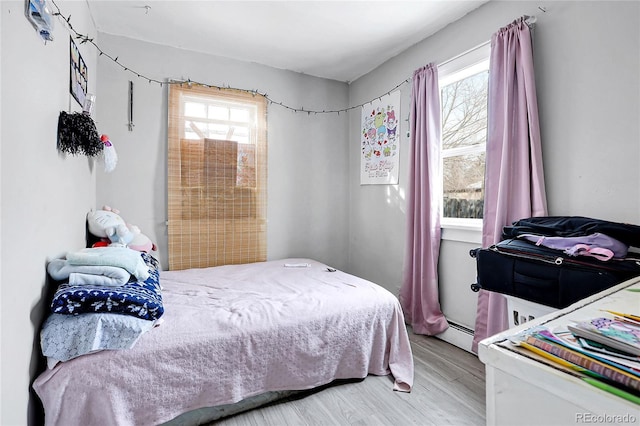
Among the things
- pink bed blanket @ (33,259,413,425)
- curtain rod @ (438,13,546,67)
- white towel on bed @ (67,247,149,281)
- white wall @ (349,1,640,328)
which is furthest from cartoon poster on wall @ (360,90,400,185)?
white towel on bed @ (67,247,149,281)

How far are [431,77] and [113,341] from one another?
2.75 metres

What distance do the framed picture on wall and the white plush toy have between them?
2.50 ft

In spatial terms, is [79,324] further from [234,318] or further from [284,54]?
[284,54]

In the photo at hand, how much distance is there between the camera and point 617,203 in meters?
1.65

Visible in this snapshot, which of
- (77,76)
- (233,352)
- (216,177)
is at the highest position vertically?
(77,76)

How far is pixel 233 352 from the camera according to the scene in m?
1.63

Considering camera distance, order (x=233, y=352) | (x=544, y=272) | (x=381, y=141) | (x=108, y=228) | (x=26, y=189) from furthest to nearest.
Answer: (x=381, y=141), (x=108, y=228), (x=233, y=352), (x=544, y=272), (x=26, y=189)

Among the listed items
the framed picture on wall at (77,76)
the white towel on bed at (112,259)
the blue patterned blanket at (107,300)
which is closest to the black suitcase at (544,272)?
the blue patterned blanket at (107,300)

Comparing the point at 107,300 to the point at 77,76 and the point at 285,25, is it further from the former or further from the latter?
the point at 285,25

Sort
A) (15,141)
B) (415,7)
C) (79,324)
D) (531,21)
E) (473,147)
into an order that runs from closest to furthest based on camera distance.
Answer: (15,141), (79,324), (531,21), (415,7), (473,147)

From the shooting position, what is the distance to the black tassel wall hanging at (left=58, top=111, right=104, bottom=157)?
155 centimetres

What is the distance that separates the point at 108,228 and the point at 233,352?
4.41ft

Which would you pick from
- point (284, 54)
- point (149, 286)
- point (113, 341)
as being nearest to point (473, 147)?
point (284, 54)

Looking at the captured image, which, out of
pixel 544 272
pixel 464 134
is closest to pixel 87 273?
pixel 544 272
